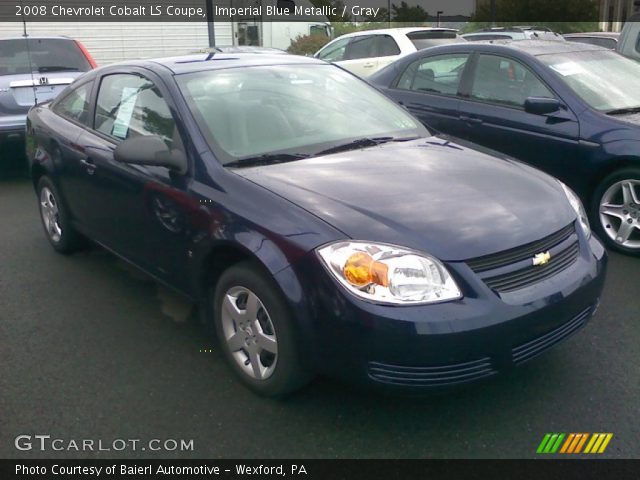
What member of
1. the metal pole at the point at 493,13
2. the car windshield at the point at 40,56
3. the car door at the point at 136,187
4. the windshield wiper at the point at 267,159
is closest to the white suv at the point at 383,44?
the car windshield at the point at 40,56

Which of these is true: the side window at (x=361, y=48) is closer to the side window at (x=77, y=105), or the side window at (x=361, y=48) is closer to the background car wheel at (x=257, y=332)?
the side window at (x=77, y=105)

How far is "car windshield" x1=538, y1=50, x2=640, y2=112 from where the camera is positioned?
5.21 metres

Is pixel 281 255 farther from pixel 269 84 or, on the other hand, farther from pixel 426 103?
pixel 426 103

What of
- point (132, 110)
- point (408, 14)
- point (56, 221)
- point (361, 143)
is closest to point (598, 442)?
point (361, 143)

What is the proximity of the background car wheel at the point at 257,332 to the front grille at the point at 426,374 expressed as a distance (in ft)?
1.26

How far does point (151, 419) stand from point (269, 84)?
2.02 m

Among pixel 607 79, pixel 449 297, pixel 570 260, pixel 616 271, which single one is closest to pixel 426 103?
pixel 607 79

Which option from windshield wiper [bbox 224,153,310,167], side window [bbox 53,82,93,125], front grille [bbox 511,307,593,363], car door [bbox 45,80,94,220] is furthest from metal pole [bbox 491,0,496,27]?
front grille [bbox 511,307,593,363]

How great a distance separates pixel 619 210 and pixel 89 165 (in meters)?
3.68

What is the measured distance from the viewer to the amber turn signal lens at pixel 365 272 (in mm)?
2666

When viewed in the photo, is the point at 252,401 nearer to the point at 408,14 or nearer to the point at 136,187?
the point at 136,187

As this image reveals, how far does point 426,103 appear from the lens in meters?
6.25

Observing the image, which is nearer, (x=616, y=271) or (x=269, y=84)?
(x=269, y=84)

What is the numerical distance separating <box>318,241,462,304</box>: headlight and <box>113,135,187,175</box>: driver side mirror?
1120 millimetres
